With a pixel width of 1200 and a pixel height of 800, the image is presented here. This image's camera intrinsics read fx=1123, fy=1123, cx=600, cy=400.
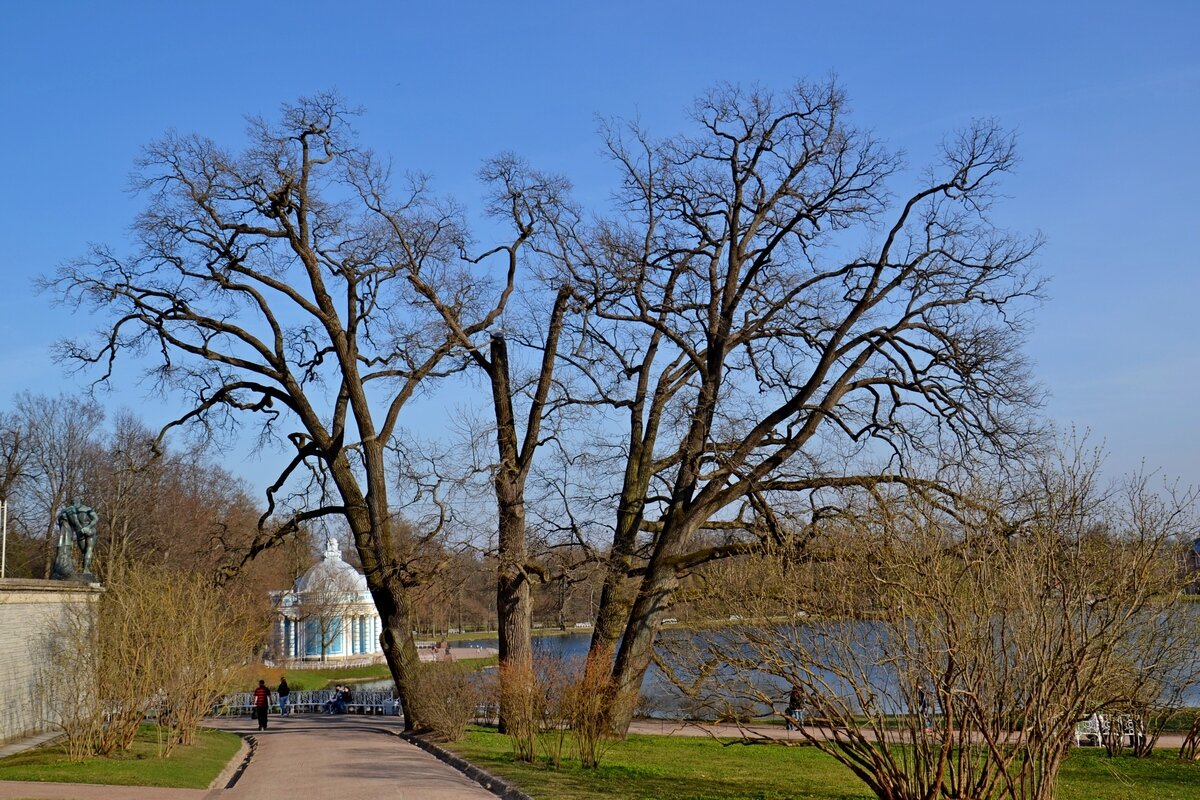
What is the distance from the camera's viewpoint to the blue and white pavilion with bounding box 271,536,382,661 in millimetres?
68562

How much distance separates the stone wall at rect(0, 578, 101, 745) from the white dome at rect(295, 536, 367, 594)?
4189 centimetres

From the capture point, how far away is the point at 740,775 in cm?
1647

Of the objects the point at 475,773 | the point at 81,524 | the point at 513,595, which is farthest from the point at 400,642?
the point at 81,524

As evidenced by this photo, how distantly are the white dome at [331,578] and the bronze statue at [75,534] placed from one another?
36.9 meters

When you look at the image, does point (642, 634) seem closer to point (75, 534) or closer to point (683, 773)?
point (683, 773)

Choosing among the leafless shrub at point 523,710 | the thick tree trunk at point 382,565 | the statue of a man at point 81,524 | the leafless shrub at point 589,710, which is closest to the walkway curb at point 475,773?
the leafless shrub at point 523,710

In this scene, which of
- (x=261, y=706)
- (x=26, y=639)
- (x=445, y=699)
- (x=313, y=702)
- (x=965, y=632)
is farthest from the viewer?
(x=313, y=702)

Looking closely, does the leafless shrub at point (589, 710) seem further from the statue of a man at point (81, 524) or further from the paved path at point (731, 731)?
the statue of a man at point (81, 524)

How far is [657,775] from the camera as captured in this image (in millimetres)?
16422

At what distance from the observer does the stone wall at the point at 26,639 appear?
2331cm

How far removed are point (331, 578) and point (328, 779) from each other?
179 feet

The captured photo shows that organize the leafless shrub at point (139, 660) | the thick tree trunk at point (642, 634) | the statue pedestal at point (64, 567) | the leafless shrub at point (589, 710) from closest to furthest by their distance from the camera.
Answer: the leafless shrub at point (589, 710)
the leafless shrub at point (139, 660)
the thick tree trunk at point (642, 634)
the statue pedestal at point (64, 567)

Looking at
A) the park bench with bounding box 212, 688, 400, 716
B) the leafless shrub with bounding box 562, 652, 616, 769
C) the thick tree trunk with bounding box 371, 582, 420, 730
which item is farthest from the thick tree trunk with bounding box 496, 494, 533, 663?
the park bench with bounding box 212, 688, 400, 716

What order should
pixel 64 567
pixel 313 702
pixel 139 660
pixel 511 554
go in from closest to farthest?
pixel 139 660 → pixel 511 554 → pixel 64 567 → pixel 313 702
